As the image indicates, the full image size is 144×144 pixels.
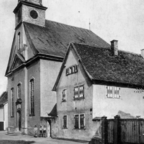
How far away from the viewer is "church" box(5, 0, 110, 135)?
1288 inches

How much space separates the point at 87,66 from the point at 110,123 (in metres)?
5.70

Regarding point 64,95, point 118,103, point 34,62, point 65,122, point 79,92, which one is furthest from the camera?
point 34,62

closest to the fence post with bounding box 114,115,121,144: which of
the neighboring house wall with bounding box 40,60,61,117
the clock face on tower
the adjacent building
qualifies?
the adjacent building

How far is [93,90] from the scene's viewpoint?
2319cm

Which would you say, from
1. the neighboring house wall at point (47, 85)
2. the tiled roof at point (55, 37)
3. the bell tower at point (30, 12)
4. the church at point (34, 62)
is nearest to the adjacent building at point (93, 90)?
the neighboring house wall at point (47, 85)

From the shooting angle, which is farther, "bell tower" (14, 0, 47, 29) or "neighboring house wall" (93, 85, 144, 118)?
"bell tower" (14, 0, 47, 29)

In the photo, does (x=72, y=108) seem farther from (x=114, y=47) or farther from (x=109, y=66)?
(x=114, y=47)

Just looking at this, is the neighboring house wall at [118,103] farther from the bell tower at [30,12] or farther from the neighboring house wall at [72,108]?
the bell tower at [30,12]

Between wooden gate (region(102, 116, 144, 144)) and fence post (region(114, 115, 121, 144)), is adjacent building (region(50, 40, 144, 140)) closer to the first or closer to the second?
wooden gate (region(102, 116, 144, 144))

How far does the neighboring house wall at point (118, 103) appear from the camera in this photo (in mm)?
23328

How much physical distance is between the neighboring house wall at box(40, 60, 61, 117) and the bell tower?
848cm

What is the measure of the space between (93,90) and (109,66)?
380 cm

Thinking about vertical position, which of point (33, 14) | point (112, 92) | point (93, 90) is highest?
point (33, 14)

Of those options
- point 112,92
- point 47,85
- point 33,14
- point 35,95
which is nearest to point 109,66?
point 112,92
